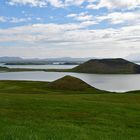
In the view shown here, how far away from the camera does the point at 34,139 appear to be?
36.0 feet

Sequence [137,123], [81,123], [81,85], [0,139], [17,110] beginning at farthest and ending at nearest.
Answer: [81,85]
[17,110]
[137,123]
[81,123]
[0,139]

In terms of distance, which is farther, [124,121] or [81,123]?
[124,121]

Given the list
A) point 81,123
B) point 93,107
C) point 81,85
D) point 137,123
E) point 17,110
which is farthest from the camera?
point 81,85

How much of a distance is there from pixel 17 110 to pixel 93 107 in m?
7.91

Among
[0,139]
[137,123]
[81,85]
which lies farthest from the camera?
[81,85]

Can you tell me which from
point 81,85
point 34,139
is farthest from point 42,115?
point 81,85

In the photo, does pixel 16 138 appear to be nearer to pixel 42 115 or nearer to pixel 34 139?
pixel 34 139

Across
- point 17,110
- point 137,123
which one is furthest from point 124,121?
point 17,110

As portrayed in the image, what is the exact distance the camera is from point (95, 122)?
21750mm

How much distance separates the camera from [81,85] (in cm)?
8600

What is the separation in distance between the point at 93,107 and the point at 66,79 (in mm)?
59997

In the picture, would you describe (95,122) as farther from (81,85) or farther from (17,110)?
(81,85)

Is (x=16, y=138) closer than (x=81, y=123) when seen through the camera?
Yes

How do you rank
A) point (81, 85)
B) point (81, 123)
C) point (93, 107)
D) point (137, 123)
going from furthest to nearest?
point (81, 85)
point (93, 107)
point (137, 123)
point (81, 123)
